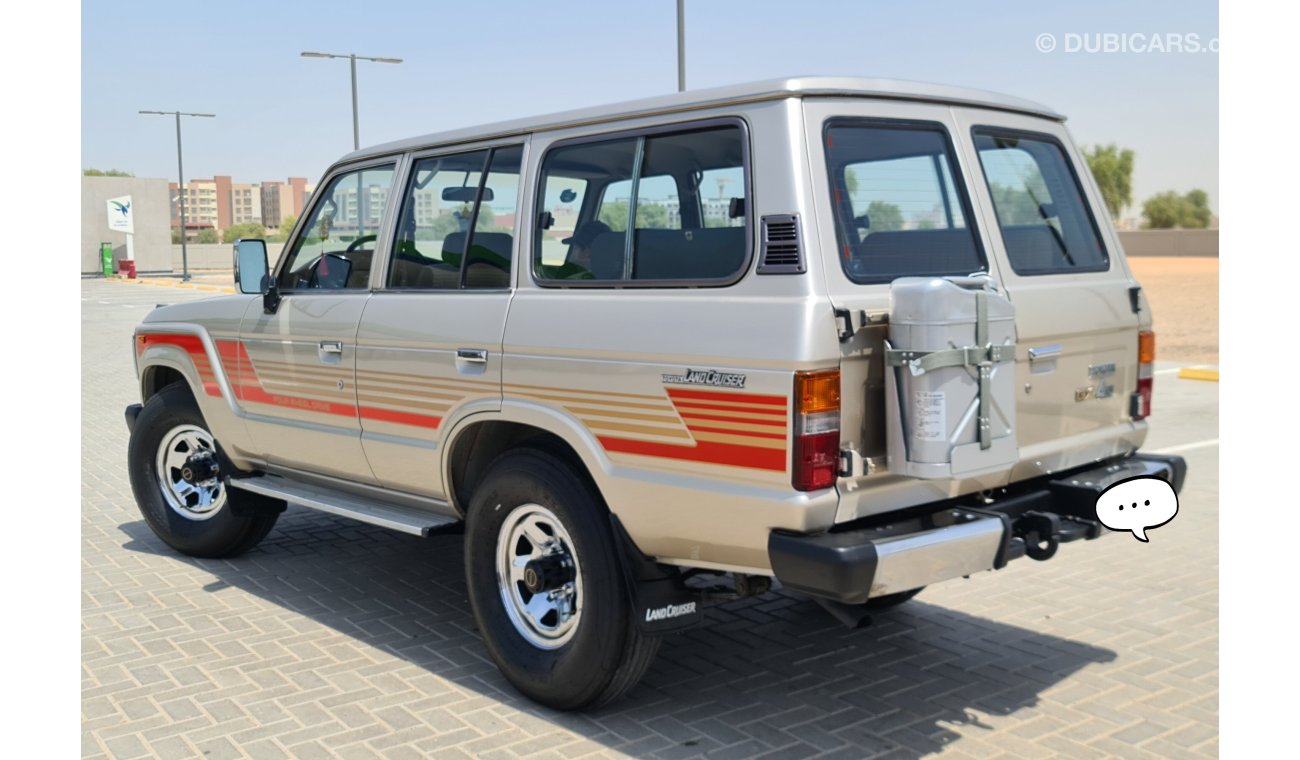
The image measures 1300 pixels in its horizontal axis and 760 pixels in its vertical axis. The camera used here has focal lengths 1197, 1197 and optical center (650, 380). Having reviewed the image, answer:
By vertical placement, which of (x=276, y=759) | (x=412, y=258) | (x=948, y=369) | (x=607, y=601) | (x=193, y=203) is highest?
(x=193, y=203)

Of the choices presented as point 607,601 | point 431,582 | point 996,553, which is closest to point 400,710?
point 607,601

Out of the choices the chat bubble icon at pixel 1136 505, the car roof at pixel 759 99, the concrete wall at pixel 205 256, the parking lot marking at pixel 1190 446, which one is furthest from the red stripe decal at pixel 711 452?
the concrete wall at pixel 205 256

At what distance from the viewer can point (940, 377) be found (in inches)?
147

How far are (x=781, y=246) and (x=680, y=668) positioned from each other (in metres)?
1.97

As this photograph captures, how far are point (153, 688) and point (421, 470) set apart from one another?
4.37 ft

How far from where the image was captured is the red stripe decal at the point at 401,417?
489cm

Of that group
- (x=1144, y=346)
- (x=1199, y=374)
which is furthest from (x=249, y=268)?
(x=1199, y=374)

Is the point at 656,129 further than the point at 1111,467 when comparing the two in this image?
No

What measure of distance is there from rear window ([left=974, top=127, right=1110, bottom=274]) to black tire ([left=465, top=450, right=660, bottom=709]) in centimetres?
182

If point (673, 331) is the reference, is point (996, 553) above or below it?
below

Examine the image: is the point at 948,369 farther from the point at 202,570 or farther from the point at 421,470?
the point at 202,570

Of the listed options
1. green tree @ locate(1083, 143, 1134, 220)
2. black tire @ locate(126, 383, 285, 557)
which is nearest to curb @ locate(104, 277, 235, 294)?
black tire @ locate(126, 383, 285, 557)

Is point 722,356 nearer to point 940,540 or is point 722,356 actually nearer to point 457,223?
point 940,540

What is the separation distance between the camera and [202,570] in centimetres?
641
